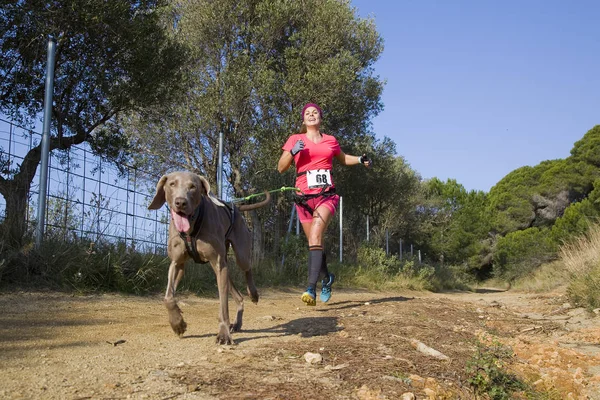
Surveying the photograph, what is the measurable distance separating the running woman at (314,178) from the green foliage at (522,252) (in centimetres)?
1897

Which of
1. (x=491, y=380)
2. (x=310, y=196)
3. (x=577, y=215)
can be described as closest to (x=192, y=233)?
(x=491, y=380)

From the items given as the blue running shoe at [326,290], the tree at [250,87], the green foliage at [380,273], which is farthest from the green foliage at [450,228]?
the blue running shoe at [326,290]

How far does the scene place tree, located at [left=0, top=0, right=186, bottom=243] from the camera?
8469 mm

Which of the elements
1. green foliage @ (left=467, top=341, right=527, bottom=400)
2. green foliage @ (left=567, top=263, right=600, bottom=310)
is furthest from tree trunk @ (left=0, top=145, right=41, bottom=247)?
green foliage @ (left=567, top=263, right=600, bottom=310)

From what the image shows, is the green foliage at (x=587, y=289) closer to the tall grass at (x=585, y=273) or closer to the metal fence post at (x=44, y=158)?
the tall grass at (x=585, y=273)

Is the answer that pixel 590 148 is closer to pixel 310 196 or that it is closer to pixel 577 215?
pixel 577 215

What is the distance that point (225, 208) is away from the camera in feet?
16.3

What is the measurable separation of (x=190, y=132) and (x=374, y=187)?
10.7 metres

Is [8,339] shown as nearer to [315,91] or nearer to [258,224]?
[258,224]

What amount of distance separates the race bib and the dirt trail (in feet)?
5.50

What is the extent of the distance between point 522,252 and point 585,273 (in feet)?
72.4

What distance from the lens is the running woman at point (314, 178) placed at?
666 centimetres

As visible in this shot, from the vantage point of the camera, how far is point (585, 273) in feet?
28.7

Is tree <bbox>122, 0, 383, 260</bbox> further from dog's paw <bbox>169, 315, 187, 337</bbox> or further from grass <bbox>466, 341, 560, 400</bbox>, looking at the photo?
grass <bbox>466, 341, 560, 400</bbox>
